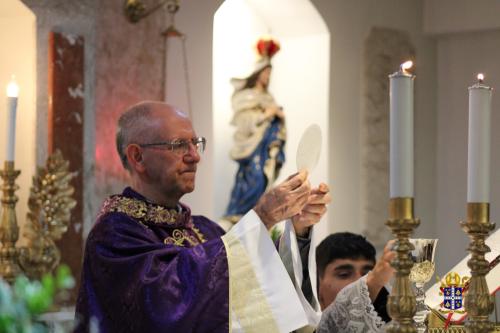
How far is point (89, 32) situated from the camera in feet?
19.0

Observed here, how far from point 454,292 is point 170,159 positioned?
3.46 feet

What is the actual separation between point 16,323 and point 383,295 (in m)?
2.00

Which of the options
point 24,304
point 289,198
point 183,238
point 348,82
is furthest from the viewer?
point 348,82

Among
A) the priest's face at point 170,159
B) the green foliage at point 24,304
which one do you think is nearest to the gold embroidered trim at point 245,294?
the priest's face at point 170,159

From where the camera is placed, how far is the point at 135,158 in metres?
3.46

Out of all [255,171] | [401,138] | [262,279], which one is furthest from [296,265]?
[255,171]

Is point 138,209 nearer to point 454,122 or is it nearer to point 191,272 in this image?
point 191,272

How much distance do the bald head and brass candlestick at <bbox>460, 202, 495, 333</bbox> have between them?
1.34 meters

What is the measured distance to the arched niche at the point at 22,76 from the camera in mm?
5559

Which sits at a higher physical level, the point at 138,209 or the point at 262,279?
the point at 138,209

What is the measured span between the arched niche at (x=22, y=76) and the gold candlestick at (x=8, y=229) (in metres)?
0.91

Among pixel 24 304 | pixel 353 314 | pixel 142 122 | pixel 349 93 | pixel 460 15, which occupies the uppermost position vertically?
pixel 460 15

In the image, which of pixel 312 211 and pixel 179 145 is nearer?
pixel 312 211

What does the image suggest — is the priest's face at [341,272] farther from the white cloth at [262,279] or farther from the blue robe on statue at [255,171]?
the blue robe on statue at [255,171]
